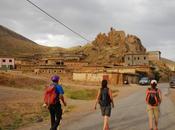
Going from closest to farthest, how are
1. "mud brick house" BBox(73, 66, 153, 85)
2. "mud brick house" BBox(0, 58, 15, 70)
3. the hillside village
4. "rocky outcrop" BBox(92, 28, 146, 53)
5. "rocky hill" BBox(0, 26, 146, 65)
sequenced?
1. "mud brick house" BBox(73, 66, 153, 85)
2. the hillside village
3. "mud brick house" BBox(0, 58, 15, 70)
4. "rocky hill" BBox(0, 26, 146, 65)
5. "rocky outcrop" BBox(92, 28, 146, 53)

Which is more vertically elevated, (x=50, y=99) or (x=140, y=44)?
(x=140, y=44)

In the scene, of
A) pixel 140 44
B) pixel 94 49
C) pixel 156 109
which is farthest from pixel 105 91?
pixel 140 44

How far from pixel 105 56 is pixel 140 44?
4102cm

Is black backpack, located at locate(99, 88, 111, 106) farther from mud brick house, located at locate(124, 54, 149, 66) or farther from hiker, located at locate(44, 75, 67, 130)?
mud brick house, located at locate(124, 54, 149, 66)

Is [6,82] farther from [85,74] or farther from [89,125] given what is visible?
[89,125]

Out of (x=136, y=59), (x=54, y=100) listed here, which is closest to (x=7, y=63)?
(x=136, y=59)

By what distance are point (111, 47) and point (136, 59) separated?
18.3 meters

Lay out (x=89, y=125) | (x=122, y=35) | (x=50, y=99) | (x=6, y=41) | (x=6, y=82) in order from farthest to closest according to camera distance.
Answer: (x=6, y=41) → (x=122, y=35) → (x=6, y=82) → (x=89, y=125) → (x=50, y=99)

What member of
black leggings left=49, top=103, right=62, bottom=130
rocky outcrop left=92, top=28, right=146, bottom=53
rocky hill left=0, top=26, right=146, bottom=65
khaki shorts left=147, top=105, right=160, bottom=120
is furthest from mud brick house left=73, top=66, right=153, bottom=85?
black leggings left=49, top=103, right=62, bottom=130

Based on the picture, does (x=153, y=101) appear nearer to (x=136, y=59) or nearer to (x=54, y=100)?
(x=54, y=100)

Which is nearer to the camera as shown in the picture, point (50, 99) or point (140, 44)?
point (50, 99)

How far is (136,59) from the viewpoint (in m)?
132

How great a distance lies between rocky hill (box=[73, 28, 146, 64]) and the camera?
134 metres

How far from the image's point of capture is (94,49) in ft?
474
